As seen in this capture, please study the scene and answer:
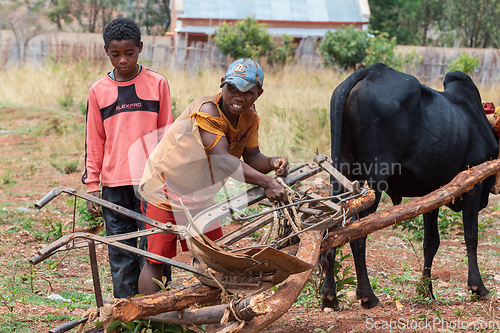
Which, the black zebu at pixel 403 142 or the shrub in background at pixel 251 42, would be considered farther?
the shrub in background at pixel 251 42

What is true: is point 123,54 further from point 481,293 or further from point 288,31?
point 288,31

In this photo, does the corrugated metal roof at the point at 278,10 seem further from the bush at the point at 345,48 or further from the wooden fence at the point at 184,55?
the bush at the point at 345,48

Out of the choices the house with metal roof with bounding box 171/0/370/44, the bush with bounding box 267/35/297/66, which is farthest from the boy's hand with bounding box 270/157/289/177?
the house with metal roof with bounding box 171/0/370/44

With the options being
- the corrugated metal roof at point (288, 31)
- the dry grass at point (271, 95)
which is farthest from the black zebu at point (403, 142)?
the corrugated metal roof at point (288, 31)

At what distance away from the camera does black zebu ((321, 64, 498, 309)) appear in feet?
14.4

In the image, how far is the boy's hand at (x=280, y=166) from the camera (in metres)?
3.08

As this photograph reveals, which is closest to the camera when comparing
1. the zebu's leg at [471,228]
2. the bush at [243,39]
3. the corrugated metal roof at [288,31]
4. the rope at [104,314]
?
the rope at [104,314]

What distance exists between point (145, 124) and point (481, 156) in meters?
3.18

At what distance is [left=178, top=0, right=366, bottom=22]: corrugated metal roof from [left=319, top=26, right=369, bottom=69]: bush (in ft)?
28.5

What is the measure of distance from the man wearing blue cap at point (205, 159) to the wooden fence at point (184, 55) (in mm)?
14465

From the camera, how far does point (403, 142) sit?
14.7 feet

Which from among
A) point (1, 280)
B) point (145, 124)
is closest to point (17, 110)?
point (1, 280)

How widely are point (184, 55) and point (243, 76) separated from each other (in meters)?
15.7

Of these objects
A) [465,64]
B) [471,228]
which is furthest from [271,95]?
[471,228]
